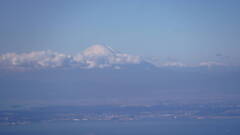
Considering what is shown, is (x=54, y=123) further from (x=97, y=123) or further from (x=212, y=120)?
(x=212, y=120)

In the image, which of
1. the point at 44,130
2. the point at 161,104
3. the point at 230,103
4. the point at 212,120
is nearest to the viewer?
the point at 44,130

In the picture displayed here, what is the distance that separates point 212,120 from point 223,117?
1006 millimetres

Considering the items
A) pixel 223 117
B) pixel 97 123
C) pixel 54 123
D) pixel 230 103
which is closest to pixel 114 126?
pixel 97 123

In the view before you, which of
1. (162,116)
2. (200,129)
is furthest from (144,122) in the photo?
(200,129)

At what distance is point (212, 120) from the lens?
2944 cm

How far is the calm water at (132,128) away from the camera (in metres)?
25.1

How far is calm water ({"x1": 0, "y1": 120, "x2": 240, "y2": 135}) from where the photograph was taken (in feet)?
82.4

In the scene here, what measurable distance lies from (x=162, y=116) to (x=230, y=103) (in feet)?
20.7

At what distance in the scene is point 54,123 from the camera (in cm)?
2725

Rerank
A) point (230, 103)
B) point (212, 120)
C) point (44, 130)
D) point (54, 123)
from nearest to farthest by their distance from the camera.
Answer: point (44, 130) < point (54, 123) < point (212, 120) < point (230, 103)

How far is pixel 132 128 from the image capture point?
93.8 ft

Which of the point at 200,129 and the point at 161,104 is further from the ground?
the point at 161,104

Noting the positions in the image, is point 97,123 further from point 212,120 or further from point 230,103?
point 230,103

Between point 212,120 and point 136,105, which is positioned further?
point 136,105
